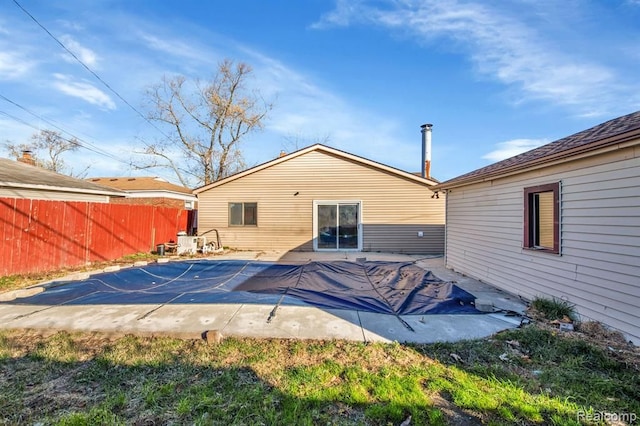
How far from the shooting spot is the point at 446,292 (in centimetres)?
550

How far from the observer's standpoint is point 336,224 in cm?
1227

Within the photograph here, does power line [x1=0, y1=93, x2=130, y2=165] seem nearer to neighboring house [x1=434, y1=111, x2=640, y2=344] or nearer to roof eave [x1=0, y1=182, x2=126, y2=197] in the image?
roof eave [x1=0, y1=182, x2=126, y2=197]

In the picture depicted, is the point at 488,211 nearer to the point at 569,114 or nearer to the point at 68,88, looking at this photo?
the point at 569,114

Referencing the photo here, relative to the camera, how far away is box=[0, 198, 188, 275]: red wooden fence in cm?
677

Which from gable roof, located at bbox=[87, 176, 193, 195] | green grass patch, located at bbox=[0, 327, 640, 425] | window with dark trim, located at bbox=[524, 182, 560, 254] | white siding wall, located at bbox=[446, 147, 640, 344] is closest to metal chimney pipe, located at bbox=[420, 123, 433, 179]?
white siding wall, located at bbox=[446, 147, 640, 344]

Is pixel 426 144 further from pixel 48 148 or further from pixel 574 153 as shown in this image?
pixel 48 148

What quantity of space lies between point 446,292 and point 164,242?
11247 millimetres

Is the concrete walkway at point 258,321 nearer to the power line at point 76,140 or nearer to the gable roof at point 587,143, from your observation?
the gable roof at point 587,143

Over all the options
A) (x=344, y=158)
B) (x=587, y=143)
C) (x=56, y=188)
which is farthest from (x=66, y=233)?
(x=587, y=143)

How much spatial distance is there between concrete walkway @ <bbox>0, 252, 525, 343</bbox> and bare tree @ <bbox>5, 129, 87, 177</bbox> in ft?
87.6

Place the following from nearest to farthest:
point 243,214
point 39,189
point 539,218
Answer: point 539,218
point 39,189
point 243,214

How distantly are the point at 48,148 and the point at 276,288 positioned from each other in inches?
1235

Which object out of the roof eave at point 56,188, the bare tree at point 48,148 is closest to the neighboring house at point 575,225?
the roof eave at point 56,188

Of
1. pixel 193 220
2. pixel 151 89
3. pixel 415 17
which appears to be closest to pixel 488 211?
pixel 415 17
